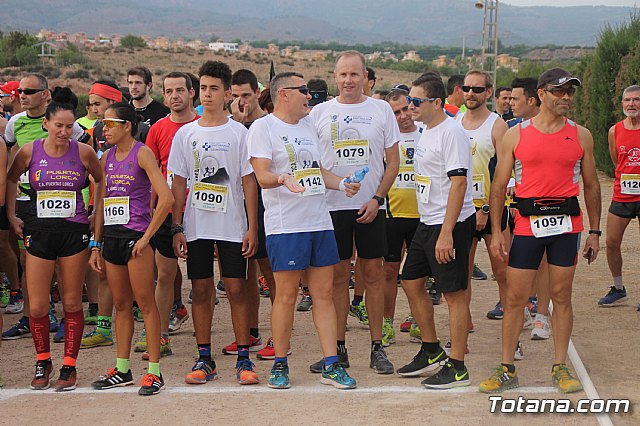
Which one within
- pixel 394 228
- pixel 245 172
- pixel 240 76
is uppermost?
pixel 240 76

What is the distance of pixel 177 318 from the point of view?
29.8 ft

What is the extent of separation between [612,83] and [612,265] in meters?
13.9

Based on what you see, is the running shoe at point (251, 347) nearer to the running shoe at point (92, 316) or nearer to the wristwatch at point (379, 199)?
the running shoe at point (92, 316)

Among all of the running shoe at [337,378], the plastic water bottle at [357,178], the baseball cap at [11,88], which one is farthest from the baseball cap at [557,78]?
the baseball cap at [11,88]

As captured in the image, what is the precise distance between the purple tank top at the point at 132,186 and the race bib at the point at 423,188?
81.3 inches

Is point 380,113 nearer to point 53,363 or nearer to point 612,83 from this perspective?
point 53,363

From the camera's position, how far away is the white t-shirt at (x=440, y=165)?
270 inches

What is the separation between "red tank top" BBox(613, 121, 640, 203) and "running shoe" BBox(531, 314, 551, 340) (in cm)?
212

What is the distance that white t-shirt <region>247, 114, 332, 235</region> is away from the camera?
6.76m

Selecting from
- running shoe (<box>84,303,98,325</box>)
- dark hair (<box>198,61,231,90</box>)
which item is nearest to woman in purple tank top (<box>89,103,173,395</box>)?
dark hair (<box>198,61,231,90</box>)

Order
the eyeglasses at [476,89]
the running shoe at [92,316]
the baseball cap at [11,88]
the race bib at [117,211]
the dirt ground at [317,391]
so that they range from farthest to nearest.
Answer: the baseball cap at [11,88]
the running shoe at [92,316]
the eyeglasses at [476,89]
the race bib at [117,211]
the dirt ground at [317,391]

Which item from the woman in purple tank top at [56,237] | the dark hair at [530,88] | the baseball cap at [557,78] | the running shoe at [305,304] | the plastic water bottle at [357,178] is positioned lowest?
the running shoe at [305,304]

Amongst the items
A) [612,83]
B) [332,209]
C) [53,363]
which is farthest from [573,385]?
[612,83]

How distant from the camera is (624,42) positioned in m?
22.5
